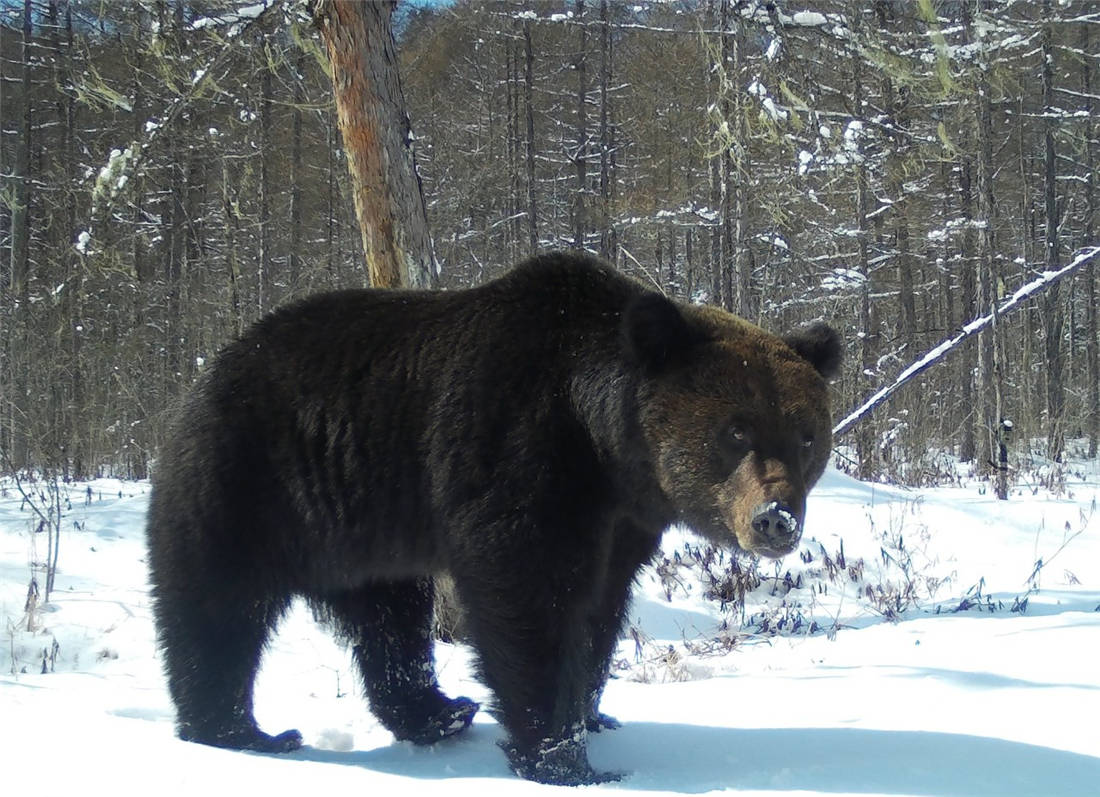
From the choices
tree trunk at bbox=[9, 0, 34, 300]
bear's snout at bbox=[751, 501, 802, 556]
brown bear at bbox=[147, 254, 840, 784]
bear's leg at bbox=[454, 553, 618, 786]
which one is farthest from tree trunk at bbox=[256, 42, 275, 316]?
bear's snout at bbox=[751, 501, 802, 556]

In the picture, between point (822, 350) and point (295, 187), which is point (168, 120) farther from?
point (295, 187)

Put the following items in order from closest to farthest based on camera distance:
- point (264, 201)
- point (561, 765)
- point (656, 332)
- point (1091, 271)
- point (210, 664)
Result: 1. point (561, 765)
2. point (656, 332)
3. point (210, 664)
4. point (264, 201)
5. point (1091, 271)

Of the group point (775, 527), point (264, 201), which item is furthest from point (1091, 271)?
point (775, 527)

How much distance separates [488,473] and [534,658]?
703 mm

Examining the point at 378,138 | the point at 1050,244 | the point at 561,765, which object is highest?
the point at 378,138

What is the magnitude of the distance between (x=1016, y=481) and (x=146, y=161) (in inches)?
457

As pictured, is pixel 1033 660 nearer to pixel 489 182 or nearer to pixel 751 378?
pixel 751 378

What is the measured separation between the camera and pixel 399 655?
176 inches

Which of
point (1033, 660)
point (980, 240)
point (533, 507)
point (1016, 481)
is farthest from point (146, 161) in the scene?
point (980, 240)

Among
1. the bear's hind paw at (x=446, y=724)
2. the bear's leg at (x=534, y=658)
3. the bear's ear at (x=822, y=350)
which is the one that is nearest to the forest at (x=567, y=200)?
the bear's ear at (x=822, y=350)

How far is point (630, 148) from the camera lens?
28.0 metres

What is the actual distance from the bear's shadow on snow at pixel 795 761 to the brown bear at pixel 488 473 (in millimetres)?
203

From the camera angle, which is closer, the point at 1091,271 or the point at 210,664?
the point at 210,664

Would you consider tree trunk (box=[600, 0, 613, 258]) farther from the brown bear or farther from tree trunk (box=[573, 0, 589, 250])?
the brown bear
